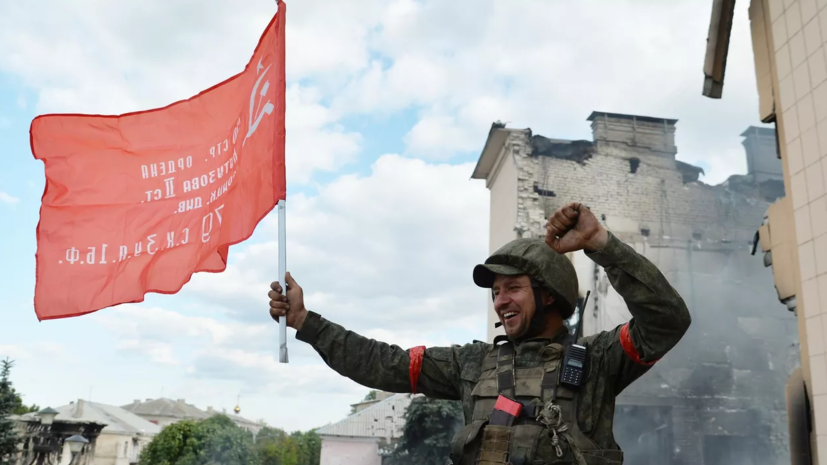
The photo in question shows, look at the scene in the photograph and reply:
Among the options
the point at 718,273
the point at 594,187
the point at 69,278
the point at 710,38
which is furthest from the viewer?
the point at 594,187

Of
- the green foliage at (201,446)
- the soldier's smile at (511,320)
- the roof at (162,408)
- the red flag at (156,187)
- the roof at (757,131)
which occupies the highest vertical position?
the roof at (757,131)

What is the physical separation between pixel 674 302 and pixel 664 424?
1897cm

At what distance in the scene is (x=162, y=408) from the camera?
89000mm

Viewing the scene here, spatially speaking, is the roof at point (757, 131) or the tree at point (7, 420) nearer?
the tree at point (7, 420)

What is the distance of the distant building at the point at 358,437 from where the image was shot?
33.2 meters

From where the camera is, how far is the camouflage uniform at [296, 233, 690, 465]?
8.01 ft

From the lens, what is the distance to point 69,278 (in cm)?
445

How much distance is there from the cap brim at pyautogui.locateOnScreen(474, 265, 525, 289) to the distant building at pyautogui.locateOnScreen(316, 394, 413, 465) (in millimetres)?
30890

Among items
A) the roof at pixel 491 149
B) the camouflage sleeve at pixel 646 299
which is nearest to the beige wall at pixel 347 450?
the roof at pixel 491 149

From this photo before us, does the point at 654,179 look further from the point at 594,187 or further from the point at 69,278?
the point at 69,278

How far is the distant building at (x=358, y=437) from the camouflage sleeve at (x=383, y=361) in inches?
1209

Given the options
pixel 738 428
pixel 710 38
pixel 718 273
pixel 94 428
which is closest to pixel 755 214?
pixel 718 273

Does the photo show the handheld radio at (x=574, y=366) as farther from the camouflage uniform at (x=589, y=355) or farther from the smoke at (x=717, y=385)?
the smoke at (x=717, y=385)

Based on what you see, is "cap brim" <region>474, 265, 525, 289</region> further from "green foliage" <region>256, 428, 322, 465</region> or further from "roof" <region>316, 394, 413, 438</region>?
"green foliage" <region>256, 428, 322, 465</region>
